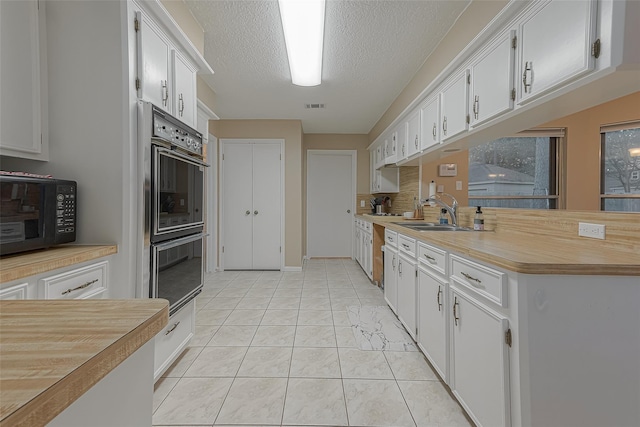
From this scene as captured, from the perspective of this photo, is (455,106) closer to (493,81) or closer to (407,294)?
(493,81)

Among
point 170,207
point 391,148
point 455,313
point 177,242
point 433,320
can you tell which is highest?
point 391,148

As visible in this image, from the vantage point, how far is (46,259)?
1.12 metres

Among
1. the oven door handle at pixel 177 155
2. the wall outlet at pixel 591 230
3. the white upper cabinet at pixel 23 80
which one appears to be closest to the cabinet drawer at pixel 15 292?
the white upper cabinet at pixel 23 80

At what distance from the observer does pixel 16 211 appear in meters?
1.16

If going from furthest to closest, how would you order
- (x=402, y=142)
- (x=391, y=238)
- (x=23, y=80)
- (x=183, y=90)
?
1. (x=402, y=142)
2. (x=391, y=238)
3. (x=183, y=90)
4. (x=23, y=80)

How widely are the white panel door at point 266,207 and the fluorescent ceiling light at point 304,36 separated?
1713 millimetres

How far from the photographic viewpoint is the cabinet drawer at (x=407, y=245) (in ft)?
7.03

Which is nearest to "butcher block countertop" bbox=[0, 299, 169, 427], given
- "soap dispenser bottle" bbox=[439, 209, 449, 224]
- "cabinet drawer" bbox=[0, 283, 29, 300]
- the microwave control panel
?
"cabinet drawer" bbox=[0, 283, 29, 300]

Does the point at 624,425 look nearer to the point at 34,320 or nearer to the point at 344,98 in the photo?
the point at 34,320

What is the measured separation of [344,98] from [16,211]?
3.44 m

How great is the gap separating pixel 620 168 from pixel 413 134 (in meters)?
1.70

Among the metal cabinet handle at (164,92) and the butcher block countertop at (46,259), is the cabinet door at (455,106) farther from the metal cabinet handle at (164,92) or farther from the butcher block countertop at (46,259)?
the butcher block countertop at (46,259)

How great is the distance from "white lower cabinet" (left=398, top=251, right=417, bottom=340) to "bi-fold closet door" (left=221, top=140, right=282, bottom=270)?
2598 millimetres

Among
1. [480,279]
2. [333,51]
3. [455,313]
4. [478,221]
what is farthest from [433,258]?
[333,51]
